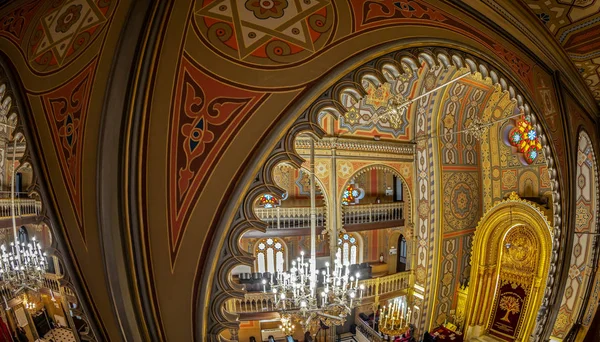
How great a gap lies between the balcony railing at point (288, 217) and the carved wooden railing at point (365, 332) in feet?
13.2

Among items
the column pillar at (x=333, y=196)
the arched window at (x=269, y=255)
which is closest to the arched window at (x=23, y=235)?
the arched window at (x=269, y=255)

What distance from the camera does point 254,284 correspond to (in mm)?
9266

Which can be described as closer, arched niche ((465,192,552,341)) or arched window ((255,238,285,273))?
arched niche ((465,192,552,341))

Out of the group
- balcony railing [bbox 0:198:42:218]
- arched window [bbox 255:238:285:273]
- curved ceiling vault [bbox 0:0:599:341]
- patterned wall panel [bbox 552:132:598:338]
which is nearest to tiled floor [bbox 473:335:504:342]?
patterned wall panel [bbox 552:132:598:338]

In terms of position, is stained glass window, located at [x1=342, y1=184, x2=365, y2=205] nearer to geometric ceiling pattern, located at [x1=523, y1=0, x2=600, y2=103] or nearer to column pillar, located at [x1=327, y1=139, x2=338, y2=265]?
column pillar, located at [x1=327, y1=139, x2=338, y2=265]

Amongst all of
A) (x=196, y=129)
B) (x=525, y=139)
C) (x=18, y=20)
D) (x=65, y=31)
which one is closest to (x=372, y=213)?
(x=525, y=139)

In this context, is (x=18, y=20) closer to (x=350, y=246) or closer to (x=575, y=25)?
(x=575, y=25)

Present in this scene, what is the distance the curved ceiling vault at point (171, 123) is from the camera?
1674 mm

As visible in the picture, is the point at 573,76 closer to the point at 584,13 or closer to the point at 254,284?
the point at 584,13

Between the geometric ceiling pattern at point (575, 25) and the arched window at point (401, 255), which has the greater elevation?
the geometric ceiling pattern at point (575, 25)

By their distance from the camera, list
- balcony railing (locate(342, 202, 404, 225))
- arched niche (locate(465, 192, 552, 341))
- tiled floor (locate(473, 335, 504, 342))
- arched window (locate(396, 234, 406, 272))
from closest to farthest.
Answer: arched niche (locate(465, 192, 552, 341)) < tiled floor (locate(473, 335, 504, 342)) < balcony railing (locate(342, 202, 404, 225)) < arched window (locate(396, 234, 406, 272))

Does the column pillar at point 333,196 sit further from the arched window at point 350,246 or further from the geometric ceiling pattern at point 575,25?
the geometric ceiling pattern at point 575,25

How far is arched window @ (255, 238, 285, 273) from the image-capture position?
442 inches

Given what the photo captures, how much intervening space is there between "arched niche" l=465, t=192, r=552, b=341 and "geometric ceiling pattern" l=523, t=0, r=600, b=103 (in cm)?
567
